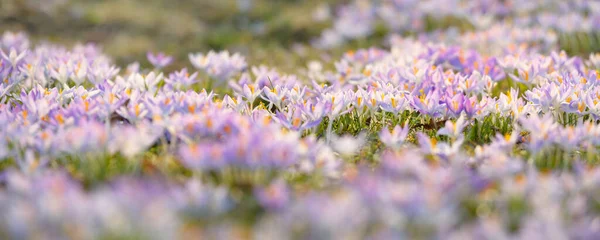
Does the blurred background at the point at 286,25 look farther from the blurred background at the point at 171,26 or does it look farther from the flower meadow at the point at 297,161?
the flower meadow at the point at 297,161

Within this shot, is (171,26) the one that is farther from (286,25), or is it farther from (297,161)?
(297,161)

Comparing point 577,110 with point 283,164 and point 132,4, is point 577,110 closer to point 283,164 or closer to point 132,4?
point 283,164

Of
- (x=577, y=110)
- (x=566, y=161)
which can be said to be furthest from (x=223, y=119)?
(x=577, y=110)

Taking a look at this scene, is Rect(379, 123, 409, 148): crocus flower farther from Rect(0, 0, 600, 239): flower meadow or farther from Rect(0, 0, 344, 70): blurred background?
Rect(0, 0, 344, 70): blurred background

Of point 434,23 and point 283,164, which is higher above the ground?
point 434,23

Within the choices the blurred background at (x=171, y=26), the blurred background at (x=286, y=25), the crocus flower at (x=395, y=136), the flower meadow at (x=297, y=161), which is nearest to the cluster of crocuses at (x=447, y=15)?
the blurred background at (x=286, y=25)
